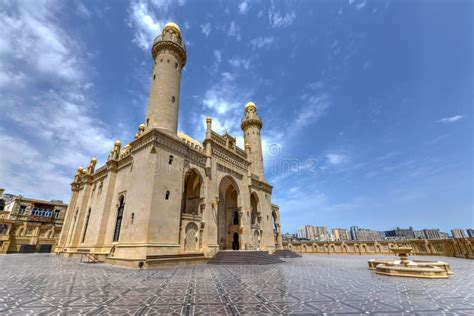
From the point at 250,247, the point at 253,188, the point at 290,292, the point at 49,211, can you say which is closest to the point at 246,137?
the point at 253,188

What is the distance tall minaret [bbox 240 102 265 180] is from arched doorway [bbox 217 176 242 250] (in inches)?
241

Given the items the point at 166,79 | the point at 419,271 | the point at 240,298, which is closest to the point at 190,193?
the point at 166,79

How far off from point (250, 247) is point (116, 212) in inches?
572

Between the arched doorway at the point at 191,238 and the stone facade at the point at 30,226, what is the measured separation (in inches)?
1315

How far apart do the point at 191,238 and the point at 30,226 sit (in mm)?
38405

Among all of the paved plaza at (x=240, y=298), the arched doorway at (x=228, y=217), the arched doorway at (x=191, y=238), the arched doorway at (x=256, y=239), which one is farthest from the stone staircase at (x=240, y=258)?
the paved plaza at (x=240, y=298)

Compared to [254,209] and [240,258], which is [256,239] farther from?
[240,258]

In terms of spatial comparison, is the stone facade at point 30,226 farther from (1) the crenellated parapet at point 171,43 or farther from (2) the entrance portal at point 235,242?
(1) the crenellated parapet at point 171,43

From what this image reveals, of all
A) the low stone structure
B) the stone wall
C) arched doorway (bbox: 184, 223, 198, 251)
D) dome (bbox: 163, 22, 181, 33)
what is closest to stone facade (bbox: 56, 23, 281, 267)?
arched doorway (bbox: 184, 223, 198, 251)

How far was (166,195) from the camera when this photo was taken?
16.7 metres

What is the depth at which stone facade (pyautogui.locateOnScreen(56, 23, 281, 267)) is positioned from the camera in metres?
15.8

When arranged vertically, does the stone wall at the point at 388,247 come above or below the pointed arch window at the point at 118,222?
below

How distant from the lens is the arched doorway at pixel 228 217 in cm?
2581

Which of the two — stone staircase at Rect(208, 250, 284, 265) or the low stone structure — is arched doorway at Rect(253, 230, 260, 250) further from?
the low stone structure
